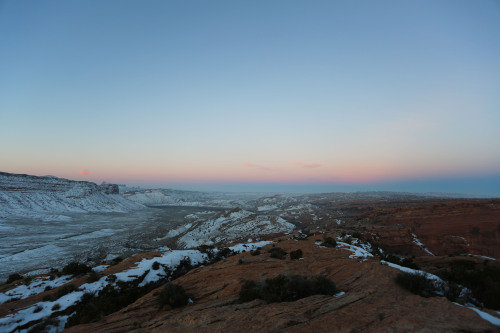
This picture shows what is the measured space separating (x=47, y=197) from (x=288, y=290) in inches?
5860

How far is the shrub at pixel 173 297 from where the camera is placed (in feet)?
32.2

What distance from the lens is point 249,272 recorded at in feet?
42.7

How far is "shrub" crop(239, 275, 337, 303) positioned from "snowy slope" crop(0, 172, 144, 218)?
12187 centimetres

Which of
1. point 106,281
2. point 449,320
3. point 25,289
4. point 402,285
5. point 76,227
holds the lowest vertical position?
point 76,227

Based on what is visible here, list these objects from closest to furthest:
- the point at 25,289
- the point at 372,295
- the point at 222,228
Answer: the point at 372,295, the point at 25,289, the point at 222,228

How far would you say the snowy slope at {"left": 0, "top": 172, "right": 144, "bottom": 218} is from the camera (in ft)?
313

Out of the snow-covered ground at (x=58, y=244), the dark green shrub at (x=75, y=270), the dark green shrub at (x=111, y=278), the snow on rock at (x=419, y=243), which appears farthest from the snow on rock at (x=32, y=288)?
the snow on rock at (x=419, y=243)

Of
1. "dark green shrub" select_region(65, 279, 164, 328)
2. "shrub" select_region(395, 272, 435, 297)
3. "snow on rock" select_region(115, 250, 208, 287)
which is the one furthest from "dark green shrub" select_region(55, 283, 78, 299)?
"shrub" select_region(395, 272, 435, 297)

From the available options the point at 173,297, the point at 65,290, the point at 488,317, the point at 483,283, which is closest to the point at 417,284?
the point at 488,317

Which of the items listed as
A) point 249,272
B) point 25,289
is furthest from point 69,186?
point 249,272

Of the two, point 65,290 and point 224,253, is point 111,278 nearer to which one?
point 65,290

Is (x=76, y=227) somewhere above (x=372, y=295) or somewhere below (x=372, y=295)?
below

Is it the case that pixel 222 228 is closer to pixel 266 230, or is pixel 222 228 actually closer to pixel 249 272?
pixel 266 230

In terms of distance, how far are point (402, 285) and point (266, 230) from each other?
5465cm
